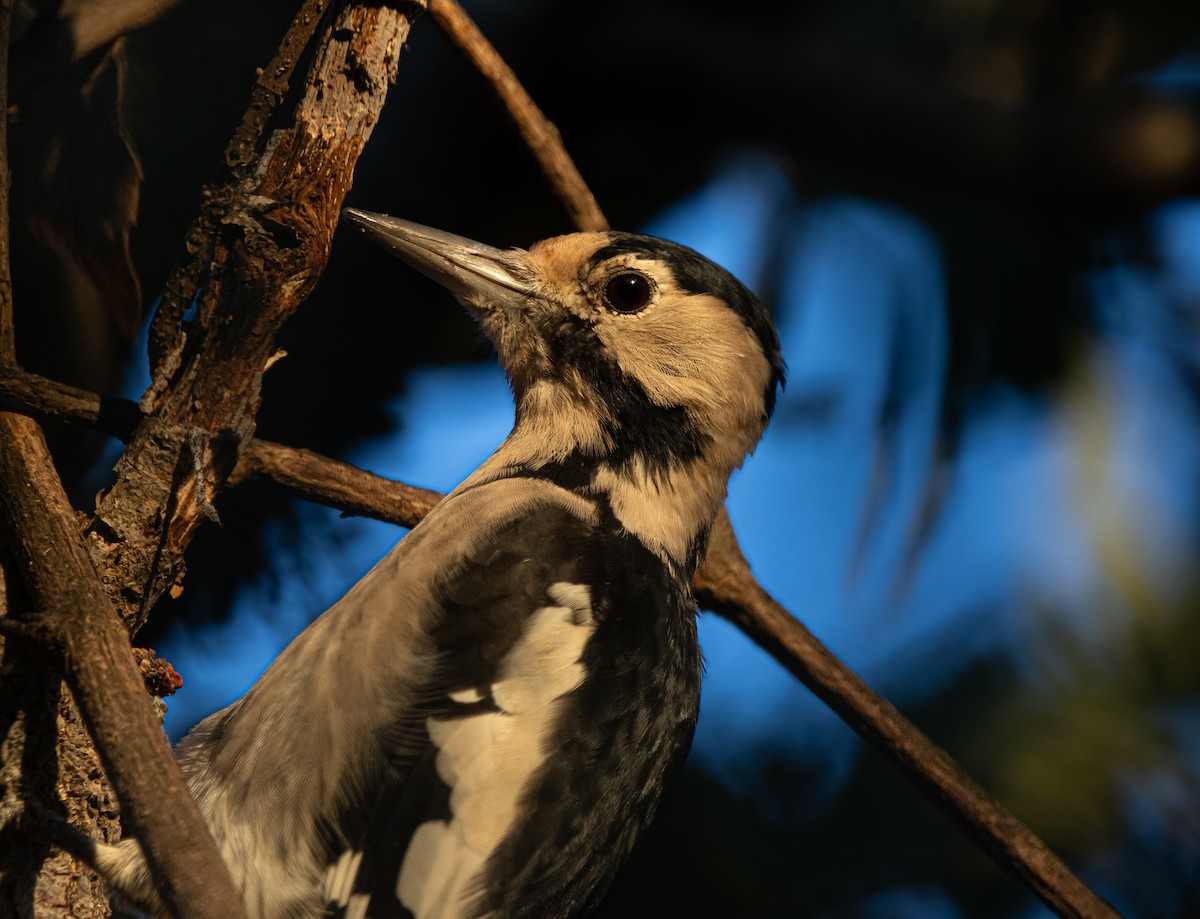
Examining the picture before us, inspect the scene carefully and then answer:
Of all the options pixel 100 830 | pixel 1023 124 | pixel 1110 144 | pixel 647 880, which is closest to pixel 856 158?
pixel 1023 124

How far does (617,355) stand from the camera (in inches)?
98.0

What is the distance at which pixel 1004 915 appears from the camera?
3.02m

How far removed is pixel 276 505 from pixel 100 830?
0.78 m

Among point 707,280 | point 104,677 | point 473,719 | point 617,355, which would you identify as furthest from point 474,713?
point 707,280

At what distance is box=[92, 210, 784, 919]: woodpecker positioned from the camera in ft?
6.11

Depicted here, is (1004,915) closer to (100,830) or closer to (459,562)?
(459,562)

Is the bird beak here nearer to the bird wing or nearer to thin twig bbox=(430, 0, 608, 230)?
thin twig bbox=(430, 0, 608, 230)

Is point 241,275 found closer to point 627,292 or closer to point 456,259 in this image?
point 456,259

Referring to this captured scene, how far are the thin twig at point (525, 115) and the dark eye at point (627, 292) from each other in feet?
0.69

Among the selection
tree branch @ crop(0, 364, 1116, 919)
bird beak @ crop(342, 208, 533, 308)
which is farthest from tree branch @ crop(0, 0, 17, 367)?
bird beak @ crop(342, 208, 533, 308)

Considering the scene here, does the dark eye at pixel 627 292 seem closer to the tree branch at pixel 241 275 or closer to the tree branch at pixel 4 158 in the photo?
the tree branch at pixel 241 275

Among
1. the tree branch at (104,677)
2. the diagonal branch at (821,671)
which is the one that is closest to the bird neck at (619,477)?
the diagonal branch at (821,671)

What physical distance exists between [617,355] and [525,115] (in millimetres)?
525

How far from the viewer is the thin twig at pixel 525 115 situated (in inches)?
86.4
